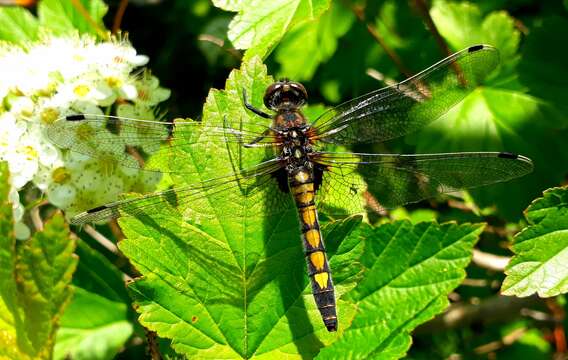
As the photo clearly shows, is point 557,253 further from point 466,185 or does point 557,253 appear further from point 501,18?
point 501,18

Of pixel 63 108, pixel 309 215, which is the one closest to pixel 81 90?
pixel 63 108

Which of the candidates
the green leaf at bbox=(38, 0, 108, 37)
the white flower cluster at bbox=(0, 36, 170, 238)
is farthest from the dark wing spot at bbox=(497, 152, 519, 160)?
the green leaf at bbox=(38, 0, 108, 37)

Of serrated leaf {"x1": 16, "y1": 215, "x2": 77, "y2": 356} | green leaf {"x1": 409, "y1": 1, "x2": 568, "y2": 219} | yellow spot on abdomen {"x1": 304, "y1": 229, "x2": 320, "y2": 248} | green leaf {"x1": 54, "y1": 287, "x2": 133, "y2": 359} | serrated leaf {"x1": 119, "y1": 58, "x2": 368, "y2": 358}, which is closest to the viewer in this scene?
serrated leaf {"x1": 16, "y1": 215, "x2": 77, "y2": 356}

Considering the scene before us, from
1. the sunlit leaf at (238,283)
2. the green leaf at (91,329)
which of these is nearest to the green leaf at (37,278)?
the sunlit leaf at (238,283)

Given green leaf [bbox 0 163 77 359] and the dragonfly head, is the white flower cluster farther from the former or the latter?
green leaf [bbox 0 163 77 359]

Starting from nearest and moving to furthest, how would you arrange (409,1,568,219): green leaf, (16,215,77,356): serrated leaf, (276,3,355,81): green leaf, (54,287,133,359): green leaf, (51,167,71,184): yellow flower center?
(16,215,77,356): serrated leaf → (51,167,71,184): yellow flower center → (54,287,133,359): green leaf → (409,1,568,219): green leaf → (276,3,355,81): green leaf

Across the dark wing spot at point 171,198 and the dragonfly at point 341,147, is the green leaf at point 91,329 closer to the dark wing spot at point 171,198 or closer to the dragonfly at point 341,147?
the dragonfly at point 341,147
